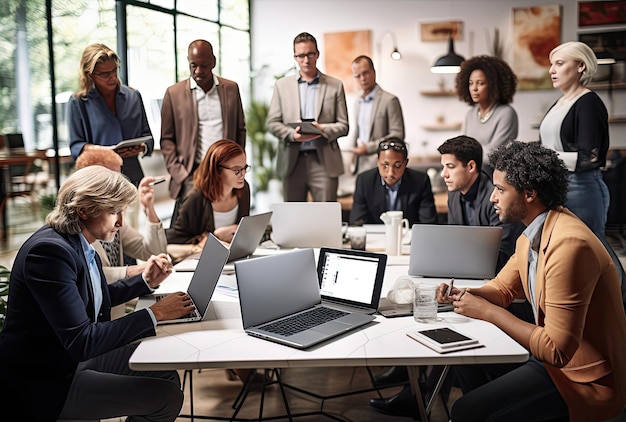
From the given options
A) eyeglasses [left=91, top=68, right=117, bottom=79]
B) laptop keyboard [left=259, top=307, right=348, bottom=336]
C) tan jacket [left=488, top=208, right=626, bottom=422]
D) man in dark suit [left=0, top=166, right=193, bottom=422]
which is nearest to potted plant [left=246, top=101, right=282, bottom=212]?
eyeglasses [left=91, top=68, right=117, bottom=79]

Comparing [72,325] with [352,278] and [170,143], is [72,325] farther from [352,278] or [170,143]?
[170,143]

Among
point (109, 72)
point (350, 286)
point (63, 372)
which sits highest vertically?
point (109, 72)

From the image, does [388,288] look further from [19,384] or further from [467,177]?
[19,384]

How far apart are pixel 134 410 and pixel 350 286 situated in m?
0.85

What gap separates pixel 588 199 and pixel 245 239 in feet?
7.41

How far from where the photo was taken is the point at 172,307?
7.53 feet

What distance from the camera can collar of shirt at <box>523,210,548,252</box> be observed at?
7.70 ft

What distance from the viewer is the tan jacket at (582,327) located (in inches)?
83.6

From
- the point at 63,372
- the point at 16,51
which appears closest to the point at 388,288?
the point at 63,372

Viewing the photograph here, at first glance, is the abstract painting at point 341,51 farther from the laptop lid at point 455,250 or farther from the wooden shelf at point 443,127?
the laptop lid at point 455,250

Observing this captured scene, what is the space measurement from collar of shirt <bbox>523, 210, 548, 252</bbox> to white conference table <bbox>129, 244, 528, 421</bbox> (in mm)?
309

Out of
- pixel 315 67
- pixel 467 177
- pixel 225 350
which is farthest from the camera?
pixel 315 67

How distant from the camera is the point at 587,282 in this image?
6.99 feet

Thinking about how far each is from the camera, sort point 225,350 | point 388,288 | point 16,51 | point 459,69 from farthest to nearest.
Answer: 1. point 459,69
2. point 16,51
3. point 388,288
4. point 225,350
